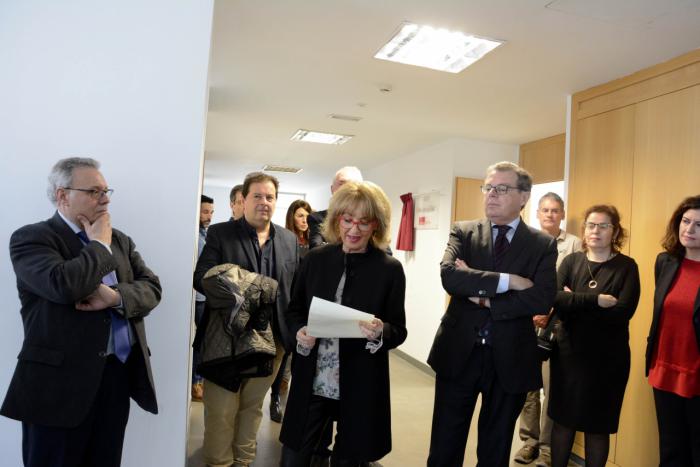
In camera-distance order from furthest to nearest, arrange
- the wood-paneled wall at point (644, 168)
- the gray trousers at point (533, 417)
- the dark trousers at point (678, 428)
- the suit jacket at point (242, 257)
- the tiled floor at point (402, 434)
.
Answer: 1. the gray trousers at point (533, 417)
2. the tiled floor at point (402, 434)
3. the wood-paneled wall at point (644, 168)
4. the suit jacket at point (242, 257)
5. the dark trousers at point (678, 428)

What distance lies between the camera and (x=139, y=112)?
7.73 feet

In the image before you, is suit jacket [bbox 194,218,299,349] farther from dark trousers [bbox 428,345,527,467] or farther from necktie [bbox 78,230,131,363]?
dark trousers [bbox 428,345,527,467]

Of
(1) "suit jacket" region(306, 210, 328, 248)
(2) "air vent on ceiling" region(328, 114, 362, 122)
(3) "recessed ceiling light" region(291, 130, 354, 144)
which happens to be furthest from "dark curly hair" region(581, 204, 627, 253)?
(3) "recessed ceiling light" region(291, 130, 354, 144)

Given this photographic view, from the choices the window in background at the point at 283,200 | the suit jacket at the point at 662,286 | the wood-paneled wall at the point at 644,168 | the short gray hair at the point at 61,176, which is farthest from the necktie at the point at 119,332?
the window in background at the point at 283,200

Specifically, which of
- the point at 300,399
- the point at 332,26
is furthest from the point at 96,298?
the point at 332,26

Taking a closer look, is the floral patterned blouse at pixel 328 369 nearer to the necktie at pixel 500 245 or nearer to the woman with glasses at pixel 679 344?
the necktie at pixel 500 245

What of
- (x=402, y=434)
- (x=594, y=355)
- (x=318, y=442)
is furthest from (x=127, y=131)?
(x=402, y=434)

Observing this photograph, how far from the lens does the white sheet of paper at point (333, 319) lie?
75.6 inches

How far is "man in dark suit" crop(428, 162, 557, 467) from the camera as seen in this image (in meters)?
2.19

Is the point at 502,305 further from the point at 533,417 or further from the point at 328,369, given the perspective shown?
the point at 533,417

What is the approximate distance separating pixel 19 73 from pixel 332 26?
1642 mm

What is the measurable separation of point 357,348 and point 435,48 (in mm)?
2158

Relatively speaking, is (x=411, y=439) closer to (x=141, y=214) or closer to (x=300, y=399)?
(x=300, y=399)

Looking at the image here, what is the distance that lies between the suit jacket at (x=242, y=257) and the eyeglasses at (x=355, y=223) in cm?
73
